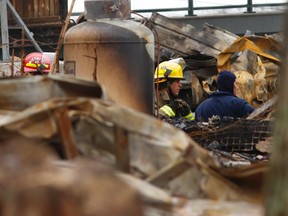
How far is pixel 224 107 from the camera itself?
8938mm

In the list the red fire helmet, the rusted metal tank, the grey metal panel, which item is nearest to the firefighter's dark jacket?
the rusted metal tank

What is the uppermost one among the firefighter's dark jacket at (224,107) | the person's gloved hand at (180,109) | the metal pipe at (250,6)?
the metal pipe at (250,6)

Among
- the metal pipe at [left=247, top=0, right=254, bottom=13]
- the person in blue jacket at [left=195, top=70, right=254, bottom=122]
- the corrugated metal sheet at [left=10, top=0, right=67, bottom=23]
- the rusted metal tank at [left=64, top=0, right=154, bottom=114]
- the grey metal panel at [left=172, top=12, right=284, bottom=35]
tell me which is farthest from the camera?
the metal pipe at [left=247, top=0, right=254, bottom=13]

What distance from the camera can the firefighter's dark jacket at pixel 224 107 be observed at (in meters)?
8.88

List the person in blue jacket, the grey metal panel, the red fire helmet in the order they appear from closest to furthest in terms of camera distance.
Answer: the person in blue jacket → the red fire helmet → the grey metal panel

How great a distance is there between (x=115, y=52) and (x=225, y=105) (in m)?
1.94

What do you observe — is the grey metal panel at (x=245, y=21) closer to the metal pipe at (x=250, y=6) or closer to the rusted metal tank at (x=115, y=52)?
the metal pipe at (x=250, y=6)

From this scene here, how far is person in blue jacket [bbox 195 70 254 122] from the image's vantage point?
8883 millimetres

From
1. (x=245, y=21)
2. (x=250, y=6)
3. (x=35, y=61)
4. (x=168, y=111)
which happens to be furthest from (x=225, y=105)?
(x=250, y=6)

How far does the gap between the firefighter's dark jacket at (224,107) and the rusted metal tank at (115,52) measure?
1382mm

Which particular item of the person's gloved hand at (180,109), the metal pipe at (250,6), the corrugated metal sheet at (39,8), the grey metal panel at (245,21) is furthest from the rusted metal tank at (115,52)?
the metal pipe at (250,6)

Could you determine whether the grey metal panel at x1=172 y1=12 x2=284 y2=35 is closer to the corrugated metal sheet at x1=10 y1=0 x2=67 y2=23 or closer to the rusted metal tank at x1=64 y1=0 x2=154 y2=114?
the corrugated metal sheet at x1=10 y1=0 x2=67 y2=23

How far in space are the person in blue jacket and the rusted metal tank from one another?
139cm

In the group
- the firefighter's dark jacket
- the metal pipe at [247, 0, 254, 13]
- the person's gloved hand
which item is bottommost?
the person's gloved hand
